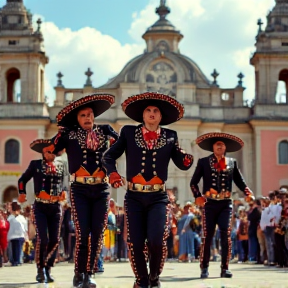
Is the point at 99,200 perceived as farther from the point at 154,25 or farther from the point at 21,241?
the point at 154,25

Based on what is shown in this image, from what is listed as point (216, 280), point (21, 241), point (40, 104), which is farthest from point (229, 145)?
point (40, 104)

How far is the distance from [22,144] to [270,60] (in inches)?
604

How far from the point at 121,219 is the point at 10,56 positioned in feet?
86.2

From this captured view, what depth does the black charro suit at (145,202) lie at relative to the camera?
8.49 m

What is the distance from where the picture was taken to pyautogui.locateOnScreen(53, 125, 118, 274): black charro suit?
9.56 m

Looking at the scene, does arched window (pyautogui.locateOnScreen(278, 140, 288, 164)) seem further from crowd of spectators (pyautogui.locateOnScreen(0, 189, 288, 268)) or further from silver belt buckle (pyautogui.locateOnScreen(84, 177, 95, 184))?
silver belt buckle (pyautogui.locateOnScreen(84, 177, 95, 184))

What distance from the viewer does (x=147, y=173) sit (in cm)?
871

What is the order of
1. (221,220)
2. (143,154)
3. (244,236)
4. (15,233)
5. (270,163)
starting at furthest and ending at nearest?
(270,163)
(244,236)
(15,233)
(221,220)
(143,154)

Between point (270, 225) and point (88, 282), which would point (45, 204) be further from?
point (270, 225)

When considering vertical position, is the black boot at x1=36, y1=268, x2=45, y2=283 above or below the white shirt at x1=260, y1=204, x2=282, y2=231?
below

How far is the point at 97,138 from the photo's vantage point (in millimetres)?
9906

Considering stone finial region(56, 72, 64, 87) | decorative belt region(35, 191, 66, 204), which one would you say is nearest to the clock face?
stone finial region(56, 72, 64, 87)

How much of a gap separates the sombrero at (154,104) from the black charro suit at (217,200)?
10.3 feet

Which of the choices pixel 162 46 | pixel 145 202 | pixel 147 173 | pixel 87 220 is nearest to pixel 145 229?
pixel 145 202
